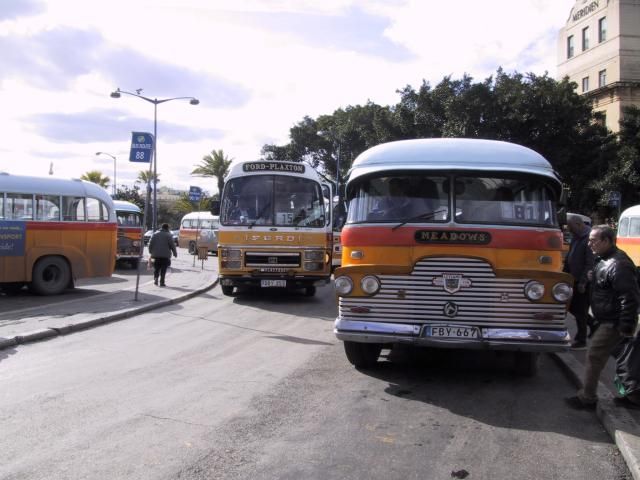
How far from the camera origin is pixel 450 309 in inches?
243

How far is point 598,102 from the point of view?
47.8 meters

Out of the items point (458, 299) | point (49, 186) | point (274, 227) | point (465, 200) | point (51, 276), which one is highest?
point (49, 186)

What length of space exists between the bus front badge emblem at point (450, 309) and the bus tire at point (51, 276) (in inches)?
439

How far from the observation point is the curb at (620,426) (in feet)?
14.1

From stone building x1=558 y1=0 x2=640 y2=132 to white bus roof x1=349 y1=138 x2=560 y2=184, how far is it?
134ft

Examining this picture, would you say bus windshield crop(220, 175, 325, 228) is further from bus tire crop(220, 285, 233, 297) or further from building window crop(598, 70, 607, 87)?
building window crop(598, 70, 607, 87)

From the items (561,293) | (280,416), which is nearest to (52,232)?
(280,416)

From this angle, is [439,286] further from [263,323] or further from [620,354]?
[263,323]

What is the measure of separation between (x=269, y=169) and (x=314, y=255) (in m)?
2.27

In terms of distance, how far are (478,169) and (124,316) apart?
7.54m

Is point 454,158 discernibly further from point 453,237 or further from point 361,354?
point 361,354

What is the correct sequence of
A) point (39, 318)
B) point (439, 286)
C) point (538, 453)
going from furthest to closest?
point (39, 318)
point (439, 286)
point (538, 453)

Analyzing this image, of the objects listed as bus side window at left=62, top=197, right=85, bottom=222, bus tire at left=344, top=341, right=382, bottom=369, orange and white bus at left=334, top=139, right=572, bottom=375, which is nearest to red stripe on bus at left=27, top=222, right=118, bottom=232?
bus side window at left=62, top=197, right=85, bottom=222

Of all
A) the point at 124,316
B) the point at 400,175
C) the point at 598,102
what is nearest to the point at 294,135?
the point at 598,102
